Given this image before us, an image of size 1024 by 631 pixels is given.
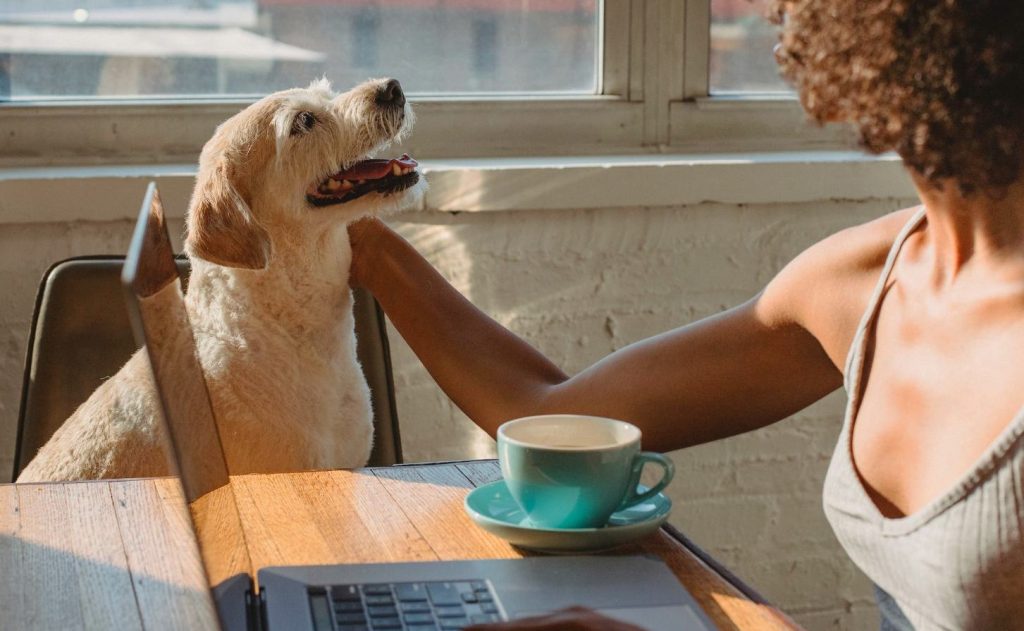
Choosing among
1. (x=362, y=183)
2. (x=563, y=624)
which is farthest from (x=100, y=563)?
(x=362, y=183)

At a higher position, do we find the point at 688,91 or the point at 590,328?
the point at 688,91

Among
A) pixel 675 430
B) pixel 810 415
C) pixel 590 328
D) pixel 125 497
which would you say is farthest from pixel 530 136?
pixel 125 497

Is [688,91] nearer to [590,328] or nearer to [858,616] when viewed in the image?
[590,328]

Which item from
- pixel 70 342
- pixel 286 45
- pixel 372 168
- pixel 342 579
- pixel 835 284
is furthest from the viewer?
pixel 286 45

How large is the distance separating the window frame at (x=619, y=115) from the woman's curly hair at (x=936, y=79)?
1198mm

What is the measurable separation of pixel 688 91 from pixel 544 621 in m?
1.64

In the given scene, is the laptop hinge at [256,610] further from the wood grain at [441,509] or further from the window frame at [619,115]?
the window frame at [619,115]

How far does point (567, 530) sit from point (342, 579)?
16cm

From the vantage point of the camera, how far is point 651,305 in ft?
6.54

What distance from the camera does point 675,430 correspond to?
1.12m

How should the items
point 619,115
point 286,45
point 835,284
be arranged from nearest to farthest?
point 835,284 → point 286,45 → point 619,115

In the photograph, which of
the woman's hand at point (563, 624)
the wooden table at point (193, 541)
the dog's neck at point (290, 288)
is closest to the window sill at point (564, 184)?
the dog's neck at point (290, 288)

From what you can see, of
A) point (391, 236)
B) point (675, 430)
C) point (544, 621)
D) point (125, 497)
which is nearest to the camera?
point (544, 621)

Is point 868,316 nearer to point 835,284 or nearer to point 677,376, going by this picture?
point 835,284
